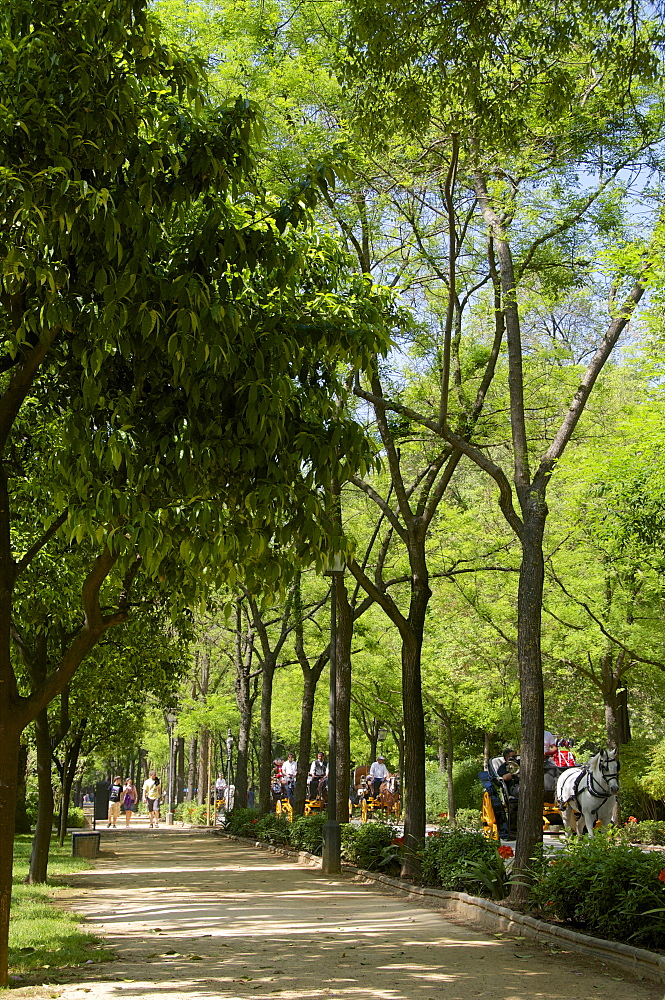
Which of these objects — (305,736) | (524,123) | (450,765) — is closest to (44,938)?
(524,123)

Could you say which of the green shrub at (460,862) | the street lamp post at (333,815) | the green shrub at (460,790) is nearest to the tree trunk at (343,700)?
the street lamp post at (333,815)

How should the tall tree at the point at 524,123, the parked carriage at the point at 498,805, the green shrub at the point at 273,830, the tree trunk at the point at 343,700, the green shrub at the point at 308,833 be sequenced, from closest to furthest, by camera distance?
the tall tree at the point at 524,123 → the tree trunk at the point at 343,700 → the parked carriage at the point at 498,805 → the green shrub at the point at 308,833 → the green shrub at the point at 273,830

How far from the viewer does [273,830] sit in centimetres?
2559

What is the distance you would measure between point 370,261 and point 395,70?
32.6ft

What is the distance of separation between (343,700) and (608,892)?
1001 cm

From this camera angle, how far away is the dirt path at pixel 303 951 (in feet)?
26.3

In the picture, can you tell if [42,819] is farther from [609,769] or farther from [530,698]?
[609,769]

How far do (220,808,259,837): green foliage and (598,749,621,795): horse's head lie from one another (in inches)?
489

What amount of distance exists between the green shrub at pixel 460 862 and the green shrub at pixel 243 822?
13.7m

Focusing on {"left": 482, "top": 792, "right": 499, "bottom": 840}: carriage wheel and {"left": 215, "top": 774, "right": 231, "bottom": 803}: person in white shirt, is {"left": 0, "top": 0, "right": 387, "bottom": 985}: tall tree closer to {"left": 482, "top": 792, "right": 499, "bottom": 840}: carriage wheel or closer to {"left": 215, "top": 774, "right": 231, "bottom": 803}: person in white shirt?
{"left": 482, "top": 792, "right": 499, "bottom": 840}: carriage wheel

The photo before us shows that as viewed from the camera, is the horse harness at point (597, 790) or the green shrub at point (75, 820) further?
the green shrub at point (75, 820)

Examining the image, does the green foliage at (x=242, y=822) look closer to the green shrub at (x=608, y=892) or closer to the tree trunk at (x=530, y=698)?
the tree trunk at (x=530, y=698)

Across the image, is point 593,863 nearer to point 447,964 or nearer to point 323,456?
point 447,964

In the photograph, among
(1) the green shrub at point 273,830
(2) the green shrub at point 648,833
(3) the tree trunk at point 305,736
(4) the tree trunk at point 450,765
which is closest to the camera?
(2) the green shrub at point 648,833
